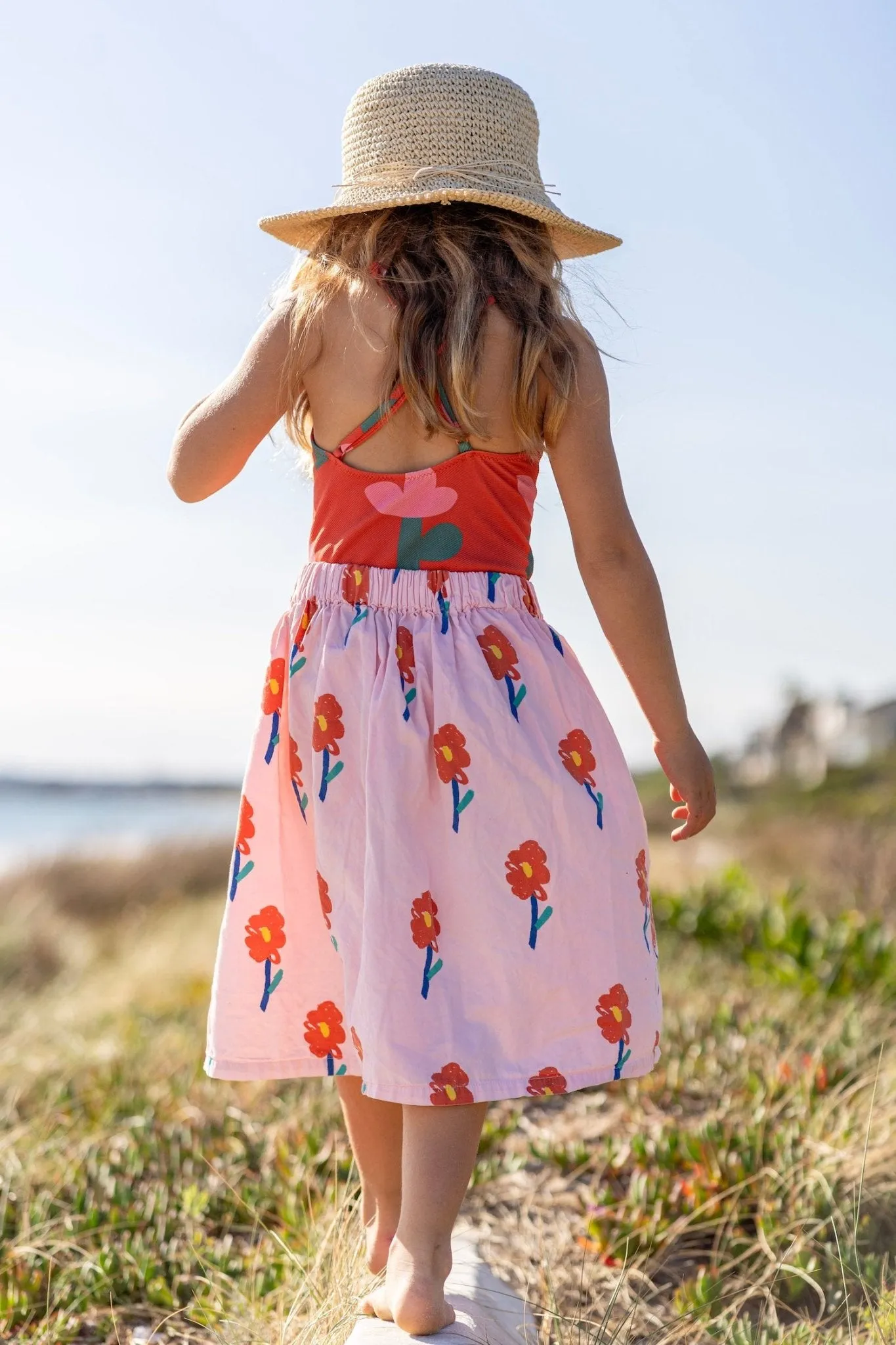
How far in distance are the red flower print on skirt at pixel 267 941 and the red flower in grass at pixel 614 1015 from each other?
1.81ft

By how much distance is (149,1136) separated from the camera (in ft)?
9.52

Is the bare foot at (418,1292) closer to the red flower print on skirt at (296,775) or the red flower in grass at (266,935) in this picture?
the red flower in grass at (266,935)

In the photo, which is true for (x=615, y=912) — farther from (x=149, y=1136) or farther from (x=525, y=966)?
(x=149, y=1136)

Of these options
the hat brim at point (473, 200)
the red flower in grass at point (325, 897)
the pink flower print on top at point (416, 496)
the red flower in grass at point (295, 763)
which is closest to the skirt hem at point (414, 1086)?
the red flower in grass at point (325, 897)

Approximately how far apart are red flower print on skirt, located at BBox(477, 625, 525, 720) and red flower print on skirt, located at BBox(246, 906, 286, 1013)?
22.1 inches

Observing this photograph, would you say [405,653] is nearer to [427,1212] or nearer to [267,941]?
[267,941]

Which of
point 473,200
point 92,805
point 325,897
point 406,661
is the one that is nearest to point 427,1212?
point 325,897

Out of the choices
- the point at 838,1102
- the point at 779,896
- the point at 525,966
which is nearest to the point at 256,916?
the point at 525,966

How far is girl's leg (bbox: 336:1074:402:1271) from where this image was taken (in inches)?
80.3

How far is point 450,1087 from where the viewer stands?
1.75 m

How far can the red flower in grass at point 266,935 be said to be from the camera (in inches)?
80.3

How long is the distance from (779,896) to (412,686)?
13.3ft

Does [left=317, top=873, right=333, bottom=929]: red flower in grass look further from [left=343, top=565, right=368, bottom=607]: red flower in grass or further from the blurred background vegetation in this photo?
the blurred background vegetation

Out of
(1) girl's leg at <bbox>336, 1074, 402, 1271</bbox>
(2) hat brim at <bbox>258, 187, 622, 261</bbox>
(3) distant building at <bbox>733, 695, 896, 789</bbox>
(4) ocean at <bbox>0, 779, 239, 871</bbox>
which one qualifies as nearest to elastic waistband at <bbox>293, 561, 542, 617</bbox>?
(2) hat brim at <bbox>258, 187, 622, 261</bbox>
